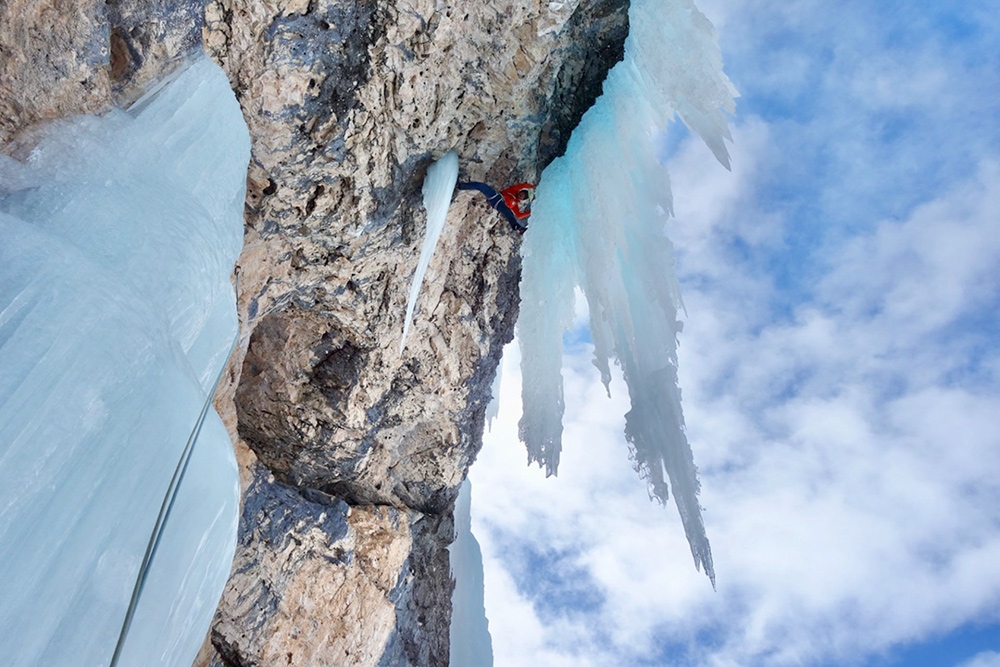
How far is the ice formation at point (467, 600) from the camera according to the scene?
8.16 m

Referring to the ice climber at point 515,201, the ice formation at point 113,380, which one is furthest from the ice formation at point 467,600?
the ice formation at point 113,380

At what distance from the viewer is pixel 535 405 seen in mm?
5609

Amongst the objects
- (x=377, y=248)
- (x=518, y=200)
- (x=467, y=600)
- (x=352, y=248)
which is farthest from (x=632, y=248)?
(x=467, y=600)

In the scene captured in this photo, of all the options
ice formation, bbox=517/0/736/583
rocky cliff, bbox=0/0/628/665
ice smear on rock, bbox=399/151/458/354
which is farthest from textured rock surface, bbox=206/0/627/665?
ice formation, bbox=517/0/736/583

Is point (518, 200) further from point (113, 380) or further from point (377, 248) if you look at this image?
point (113, 380)

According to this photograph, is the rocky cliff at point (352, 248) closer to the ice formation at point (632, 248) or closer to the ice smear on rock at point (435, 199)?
the ice smear on rock at point (435, 199)

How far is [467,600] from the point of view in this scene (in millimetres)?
8445

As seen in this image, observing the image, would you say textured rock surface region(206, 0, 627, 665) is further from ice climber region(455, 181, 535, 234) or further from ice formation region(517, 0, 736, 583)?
ice formation region(517, 0, 736, 583)

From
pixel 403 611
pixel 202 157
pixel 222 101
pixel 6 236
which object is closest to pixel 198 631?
pixel 6 236

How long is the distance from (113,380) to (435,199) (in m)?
3.14

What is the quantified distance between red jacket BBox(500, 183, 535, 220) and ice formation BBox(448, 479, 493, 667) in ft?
12.7

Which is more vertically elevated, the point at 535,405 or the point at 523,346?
the point at 523,346

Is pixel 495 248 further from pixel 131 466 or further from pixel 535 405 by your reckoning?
pixel 131 466

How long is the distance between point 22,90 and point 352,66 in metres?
1.85
